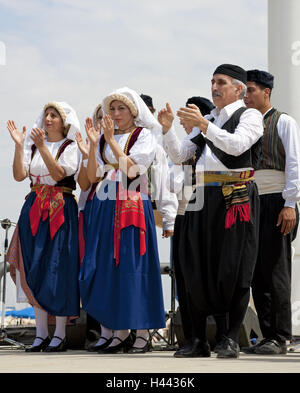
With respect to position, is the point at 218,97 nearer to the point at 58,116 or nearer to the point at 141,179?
the point at 141,179

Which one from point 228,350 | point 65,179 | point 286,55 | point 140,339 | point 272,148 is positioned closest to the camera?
point 228,350

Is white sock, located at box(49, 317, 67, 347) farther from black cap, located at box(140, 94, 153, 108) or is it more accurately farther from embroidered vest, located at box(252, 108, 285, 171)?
black cap, located at box(140, 94, 153, 108)

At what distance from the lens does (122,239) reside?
5.75 meters

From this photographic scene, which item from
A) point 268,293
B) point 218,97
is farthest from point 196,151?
point 268,293

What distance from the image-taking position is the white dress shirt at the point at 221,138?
15.4 ft

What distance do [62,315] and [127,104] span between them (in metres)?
1.57

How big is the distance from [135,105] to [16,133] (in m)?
0.94

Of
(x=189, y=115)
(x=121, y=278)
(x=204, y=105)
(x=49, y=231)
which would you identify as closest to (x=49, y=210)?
(x=49, y=231)

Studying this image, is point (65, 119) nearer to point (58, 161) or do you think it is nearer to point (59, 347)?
point (58, 161)

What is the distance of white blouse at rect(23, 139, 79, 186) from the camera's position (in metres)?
6.09

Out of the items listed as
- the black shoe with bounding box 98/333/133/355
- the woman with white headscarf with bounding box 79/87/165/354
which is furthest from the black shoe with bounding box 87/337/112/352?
the black shoe with bounding box 98/333/133/355

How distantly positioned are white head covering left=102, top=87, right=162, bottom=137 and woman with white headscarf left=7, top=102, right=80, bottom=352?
A: 47 cm

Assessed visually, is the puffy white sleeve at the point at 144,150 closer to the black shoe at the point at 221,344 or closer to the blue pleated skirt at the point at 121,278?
the blue pleated skirt at the point at 121,278

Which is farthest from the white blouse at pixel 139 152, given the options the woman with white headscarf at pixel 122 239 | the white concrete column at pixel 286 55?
the white concrete column at pixel 286 55
